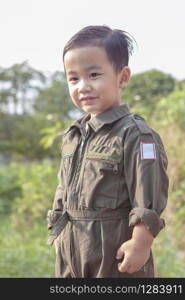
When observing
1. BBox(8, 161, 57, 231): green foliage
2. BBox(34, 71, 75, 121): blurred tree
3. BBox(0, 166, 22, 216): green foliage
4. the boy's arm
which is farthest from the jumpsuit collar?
BBox(34, 71, 75, 121): blurred tree

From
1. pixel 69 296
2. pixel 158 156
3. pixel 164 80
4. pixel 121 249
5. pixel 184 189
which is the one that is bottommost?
pixel 69 296

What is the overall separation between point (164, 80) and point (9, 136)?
16.2ft

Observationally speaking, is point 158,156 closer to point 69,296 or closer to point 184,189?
point 69,296

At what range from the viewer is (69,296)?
1819mm

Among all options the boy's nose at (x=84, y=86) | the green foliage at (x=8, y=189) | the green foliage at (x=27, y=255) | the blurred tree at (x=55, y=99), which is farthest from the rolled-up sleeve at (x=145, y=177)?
the blurred tree at (x=55, y=99)

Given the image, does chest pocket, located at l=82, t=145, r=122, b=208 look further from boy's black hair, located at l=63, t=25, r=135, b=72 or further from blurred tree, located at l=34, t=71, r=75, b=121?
blurred tree, located at l=34, t=71, r=75, b=121

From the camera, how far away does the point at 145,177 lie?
1597 millimetres

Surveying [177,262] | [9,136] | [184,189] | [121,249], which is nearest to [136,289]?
[121,249]

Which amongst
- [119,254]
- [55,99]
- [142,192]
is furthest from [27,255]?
[55,99]

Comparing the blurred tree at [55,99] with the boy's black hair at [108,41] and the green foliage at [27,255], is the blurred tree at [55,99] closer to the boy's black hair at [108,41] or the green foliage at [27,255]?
the green foliage at [27,255]

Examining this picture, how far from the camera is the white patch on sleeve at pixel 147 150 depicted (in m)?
1.61

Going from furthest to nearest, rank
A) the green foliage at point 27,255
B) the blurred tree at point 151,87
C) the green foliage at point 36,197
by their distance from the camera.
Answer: the blurred tree at point 151,87 < the green foliage at point 36,197 < the green foliage at point 27,255

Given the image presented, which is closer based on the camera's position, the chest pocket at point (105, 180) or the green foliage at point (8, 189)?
the chest pocket at point (105, 180)

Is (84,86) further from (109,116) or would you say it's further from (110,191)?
(110,191)
